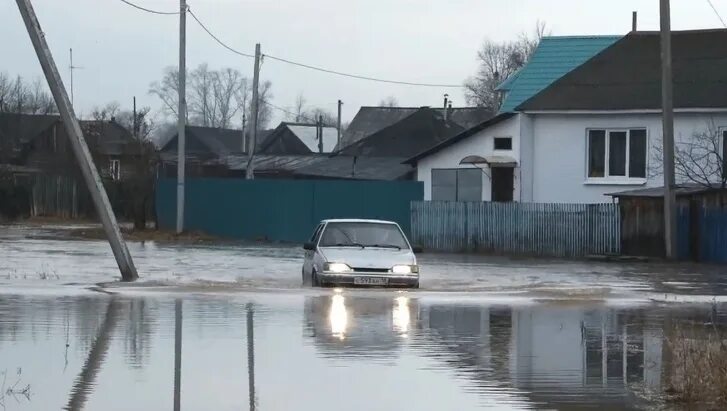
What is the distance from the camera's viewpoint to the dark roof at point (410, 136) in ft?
227

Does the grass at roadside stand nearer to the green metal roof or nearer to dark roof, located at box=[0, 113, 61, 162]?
the green metal roof

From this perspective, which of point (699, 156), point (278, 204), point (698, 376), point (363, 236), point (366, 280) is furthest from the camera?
point (278, 204)

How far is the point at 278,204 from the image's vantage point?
45531 millimetres

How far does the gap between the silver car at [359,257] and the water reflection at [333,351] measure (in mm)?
1439

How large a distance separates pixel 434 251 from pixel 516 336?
24.2 metres

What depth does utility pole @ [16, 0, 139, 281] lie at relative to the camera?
71.8ft

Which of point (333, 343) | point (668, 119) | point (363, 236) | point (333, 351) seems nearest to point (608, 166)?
point (668, 119)

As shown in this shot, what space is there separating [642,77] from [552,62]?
21.5 ft

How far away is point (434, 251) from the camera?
39.4 meters

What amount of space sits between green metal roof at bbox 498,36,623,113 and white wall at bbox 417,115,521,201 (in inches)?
123

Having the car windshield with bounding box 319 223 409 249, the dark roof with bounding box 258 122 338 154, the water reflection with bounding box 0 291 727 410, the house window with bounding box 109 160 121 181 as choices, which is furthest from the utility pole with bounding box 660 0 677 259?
the dark roof with bounding box 258 122 338 154

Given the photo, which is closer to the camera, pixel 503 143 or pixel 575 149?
pixel 575 149

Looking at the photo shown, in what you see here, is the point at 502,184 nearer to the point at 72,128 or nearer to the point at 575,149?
the point at 575,149

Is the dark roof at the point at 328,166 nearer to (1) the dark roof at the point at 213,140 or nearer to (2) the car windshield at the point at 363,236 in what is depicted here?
(1) the dark roof at the point at 213,140
